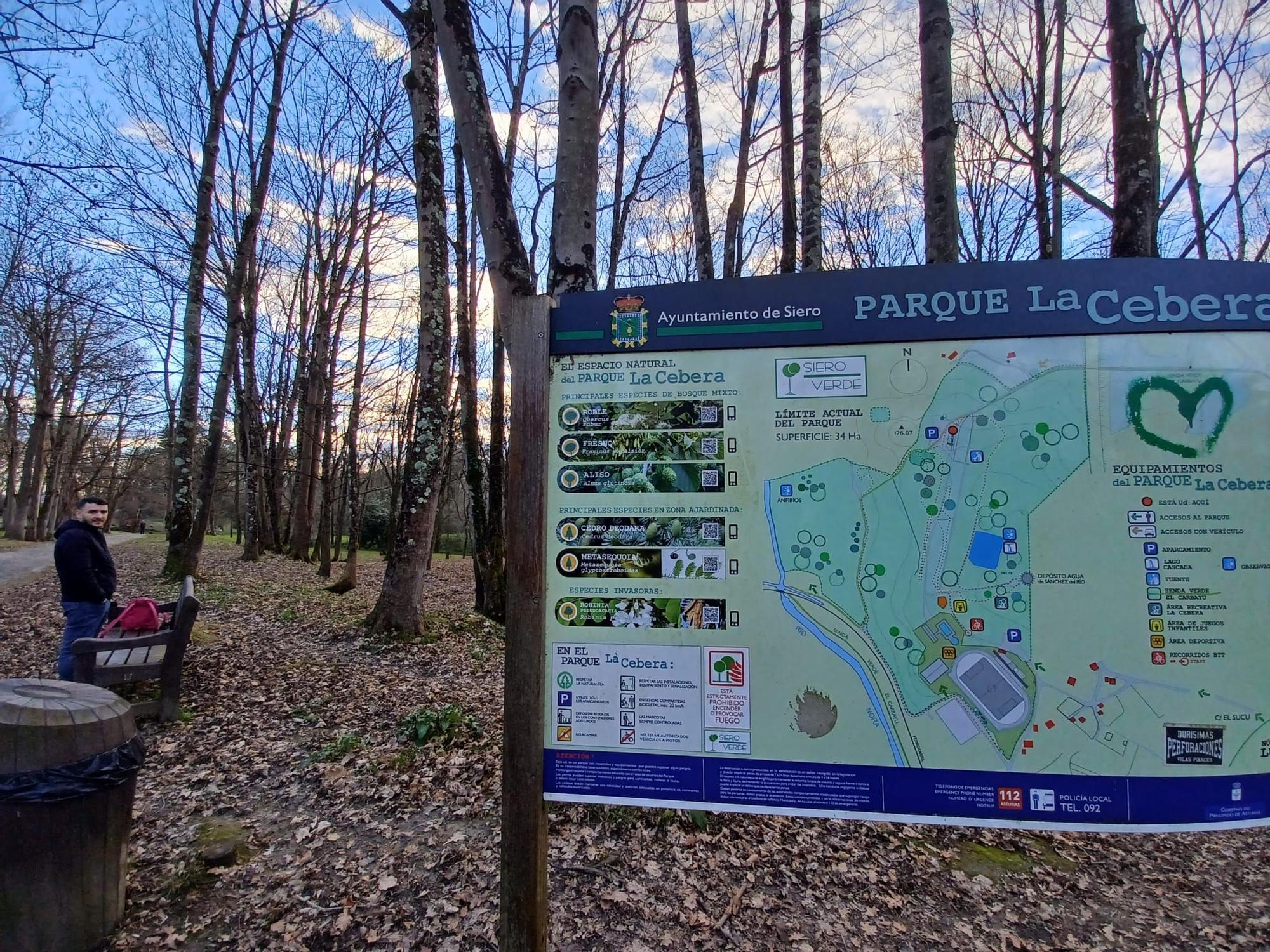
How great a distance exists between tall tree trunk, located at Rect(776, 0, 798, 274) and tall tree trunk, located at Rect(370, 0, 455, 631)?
14.8 feet

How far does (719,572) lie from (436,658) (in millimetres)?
5540

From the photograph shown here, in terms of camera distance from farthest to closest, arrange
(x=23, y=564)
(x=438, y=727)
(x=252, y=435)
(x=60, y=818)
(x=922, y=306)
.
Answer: (x=252, y=435)
(x=23, y=564)
(x=438, y=727)
(x=60, y=818)
(x=922, y=306)

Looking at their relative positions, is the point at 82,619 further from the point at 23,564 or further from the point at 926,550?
the point at 23,564

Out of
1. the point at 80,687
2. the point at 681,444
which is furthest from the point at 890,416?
the point at 80,687

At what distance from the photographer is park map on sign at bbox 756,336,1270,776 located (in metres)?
1.82

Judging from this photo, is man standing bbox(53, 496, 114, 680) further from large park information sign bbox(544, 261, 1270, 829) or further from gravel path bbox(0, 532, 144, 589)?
gravel path bbox(0, 532, 144, 589)

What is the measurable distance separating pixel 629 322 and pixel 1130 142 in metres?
3.63

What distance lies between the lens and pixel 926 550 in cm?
191

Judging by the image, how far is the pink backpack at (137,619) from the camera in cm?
532

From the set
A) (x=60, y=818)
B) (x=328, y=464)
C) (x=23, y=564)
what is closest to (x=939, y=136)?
(x=60, y=818)

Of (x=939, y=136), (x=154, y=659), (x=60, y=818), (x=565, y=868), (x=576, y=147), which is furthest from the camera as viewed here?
(x=154, y=659)

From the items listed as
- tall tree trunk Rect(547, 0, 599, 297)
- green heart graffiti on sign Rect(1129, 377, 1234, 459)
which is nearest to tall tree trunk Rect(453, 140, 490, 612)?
tall tree trunk Rect(547, 0, 599, 297)

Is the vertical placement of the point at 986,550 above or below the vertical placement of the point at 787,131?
below

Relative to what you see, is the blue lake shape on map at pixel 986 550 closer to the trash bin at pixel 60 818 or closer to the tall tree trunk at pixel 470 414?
the trash bin at pixel 60 818
